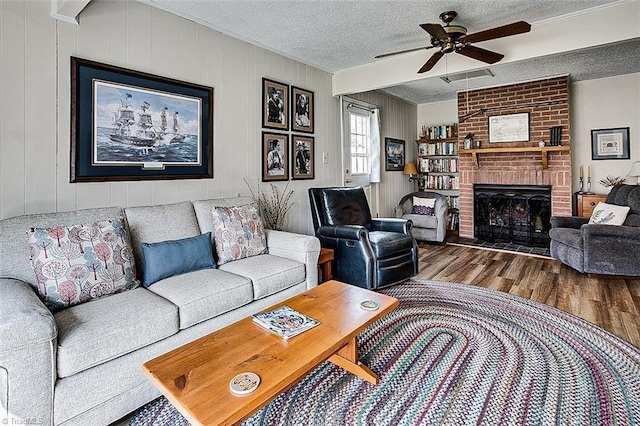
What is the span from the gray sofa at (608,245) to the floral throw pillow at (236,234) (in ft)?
11.0

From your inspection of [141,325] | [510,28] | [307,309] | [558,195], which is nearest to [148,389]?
[141,325]

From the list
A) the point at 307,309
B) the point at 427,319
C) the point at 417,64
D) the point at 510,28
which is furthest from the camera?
the point at 417,64

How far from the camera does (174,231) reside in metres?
2.49

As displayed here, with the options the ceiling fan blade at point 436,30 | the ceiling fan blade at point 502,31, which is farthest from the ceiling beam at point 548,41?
the ceiling fan blade at point 436,30

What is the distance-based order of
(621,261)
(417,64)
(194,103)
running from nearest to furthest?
(194,103) → (621,261) → (417,64)

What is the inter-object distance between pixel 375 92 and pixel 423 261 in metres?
2.68

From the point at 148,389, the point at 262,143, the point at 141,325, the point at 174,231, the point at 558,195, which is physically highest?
the point at 262,143

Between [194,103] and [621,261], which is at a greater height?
[194,103]

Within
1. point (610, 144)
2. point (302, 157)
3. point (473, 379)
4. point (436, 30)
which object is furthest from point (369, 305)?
point (610, 144)

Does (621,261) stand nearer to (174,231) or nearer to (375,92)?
(375,92)

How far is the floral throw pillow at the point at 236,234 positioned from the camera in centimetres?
264

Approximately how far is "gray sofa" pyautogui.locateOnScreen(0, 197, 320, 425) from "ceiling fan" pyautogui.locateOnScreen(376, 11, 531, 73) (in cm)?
205

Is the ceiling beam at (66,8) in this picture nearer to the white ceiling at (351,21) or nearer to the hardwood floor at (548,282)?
the white ceiling at (351,21)

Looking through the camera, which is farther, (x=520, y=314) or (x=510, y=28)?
(x=520, y=314)
